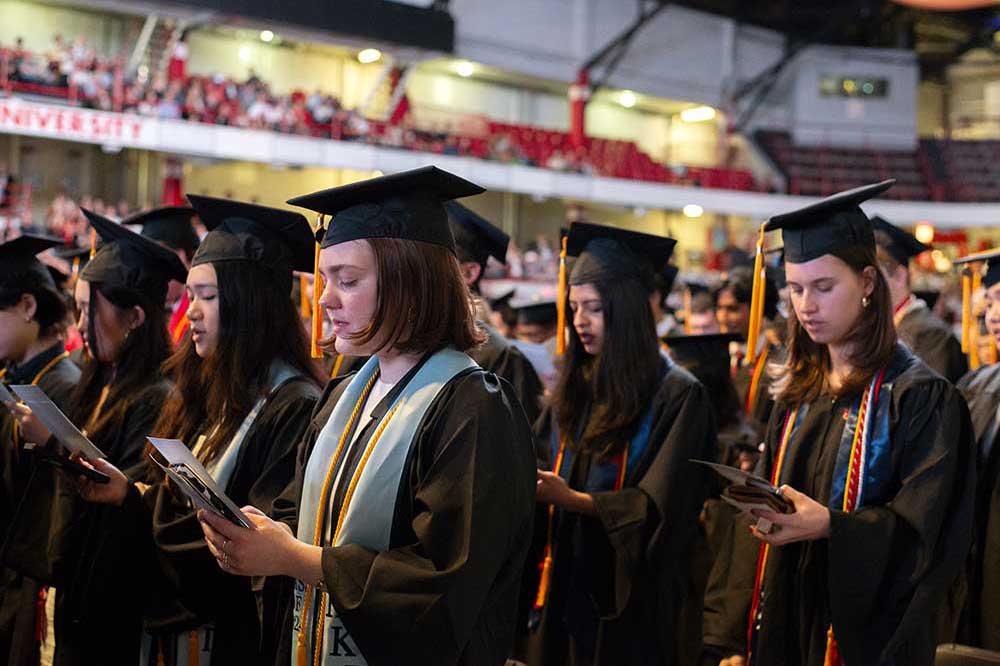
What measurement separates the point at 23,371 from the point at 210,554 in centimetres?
165

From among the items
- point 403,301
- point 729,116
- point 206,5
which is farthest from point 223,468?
point 729,116

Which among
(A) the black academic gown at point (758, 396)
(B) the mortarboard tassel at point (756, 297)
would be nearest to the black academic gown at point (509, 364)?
(A) the black academic gown at point (758, 396)

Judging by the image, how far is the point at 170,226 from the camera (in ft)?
15.8

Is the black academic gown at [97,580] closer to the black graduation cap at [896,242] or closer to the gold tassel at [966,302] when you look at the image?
the gold tassel at [966,302]

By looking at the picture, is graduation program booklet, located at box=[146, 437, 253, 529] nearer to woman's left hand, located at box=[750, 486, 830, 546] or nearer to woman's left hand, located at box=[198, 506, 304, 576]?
woman's left hand, located at box=[198, 506, 304, 576]

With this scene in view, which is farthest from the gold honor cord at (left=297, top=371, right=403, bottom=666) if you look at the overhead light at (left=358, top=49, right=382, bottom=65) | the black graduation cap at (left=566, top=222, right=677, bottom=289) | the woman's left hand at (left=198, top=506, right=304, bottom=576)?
the overhead light at (left=358, top=49, right=382, bottom=65)

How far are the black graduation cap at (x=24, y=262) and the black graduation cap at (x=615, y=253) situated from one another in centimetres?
212

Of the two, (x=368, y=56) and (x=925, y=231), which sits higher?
(x=368, y=56)

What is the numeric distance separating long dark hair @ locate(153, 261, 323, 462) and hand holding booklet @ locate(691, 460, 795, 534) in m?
1.32

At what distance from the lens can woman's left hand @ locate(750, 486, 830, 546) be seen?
8.92 feet

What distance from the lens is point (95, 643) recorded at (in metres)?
3.21

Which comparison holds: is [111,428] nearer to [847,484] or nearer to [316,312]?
[316,312]

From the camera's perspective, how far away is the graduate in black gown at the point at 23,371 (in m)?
3.81

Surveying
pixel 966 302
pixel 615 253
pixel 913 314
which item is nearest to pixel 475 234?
pixel 615 253
